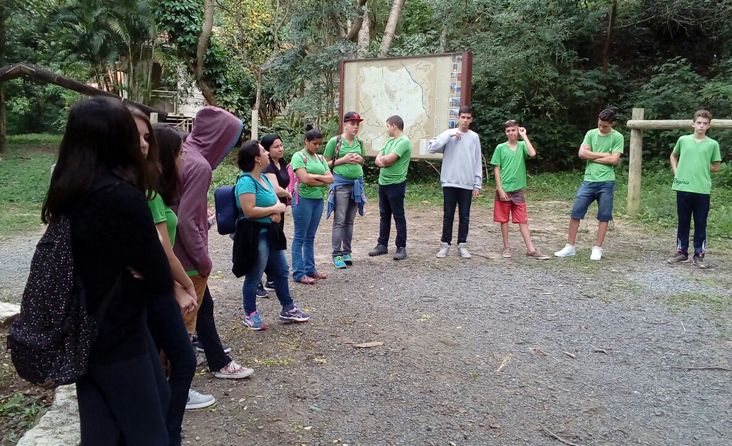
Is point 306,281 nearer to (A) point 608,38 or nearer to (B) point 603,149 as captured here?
(B) point 603,149

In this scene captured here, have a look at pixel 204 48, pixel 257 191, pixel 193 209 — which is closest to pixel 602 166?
pixel 257 191

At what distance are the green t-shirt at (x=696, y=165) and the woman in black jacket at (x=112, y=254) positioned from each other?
251 inches

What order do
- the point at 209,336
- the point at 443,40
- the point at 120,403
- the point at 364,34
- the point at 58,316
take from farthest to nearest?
the point at 364,34
the point at 443,40
the point at 209,336
the point at 120,403
the point at 58,316

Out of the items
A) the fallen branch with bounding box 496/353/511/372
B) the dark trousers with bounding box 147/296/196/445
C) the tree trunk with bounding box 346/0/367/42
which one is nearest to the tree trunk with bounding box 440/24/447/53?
the tree trunk with bounding box 346/0/367/42

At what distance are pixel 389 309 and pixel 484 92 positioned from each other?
11210mm

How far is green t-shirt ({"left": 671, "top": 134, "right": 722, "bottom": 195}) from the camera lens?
265 inches

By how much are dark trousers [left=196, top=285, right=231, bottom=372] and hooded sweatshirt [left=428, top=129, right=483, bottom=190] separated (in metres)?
3.87

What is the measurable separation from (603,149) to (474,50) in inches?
322

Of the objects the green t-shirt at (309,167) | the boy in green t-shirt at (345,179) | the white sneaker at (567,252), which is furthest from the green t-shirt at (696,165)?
the green t-shirt at (309,167)

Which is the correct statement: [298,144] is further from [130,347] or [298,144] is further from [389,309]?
[130,347]

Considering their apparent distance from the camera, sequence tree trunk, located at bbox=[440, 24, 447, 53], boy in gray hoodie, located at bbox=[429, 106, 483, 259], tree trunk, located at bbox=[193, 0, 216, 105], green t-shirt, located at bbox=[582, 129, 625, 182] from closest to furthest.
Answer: green t-shirt, located at bbox=[582, 129, 625, 182]
boy in gray hoodie, located at bbox=[429, 106, 483, 259]
tree trunk, located at bbox=[440, 24, 447, 53]
tree trunk, located at bbox=[193, 0, 216, 105]

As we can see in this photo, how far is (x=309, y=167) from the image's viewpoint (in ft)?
19.1

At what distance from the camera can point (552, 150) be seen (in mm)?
15656

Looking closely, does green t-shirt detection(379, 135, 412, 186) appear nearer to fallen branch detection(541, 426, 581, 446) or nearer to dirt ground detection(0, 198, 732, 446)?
dirt ground detection(0, 198, 732, 446)
